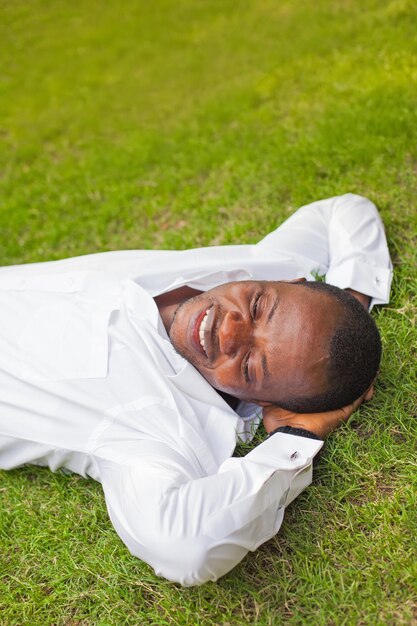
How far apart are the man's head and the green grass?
357 mm

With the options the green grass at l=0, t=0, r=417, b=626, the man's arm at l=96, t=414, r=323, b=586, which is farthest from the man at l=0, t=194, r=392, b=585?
the green grass at l=0, t=0, r=417, b=626

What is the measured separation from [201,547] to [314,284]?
63.5 inches

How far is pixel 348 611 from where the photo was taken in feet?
9.93

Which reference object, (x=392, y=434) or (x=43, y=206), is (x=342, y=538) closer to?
(x=392, y=434)

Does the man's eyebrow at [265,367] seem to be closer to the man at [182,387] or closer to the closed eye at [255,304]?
the man at [182,387]

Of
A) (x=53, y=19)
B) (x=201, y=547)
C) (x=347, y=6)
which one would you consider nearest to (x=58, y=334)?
(x=201, y=547)

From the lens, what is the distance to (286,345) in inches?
136

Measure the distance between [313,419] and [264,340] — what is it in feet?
1.72

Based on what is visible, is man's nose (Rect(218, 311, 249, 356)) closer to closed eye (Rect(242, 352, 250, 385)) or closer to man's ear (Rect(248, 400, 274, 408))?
closed eye (Rect(242, 352, 250, 385))

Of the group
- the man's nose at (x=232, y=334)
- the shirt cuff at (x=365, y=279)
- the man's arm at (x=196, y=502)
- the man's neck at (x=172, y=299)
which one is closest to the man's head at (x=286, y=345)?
the man's nose at (x=232, y=334)

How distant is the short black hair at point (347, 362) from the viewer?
3.49 m

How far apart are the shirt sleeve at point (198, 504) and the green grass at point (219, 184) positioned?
255 mm

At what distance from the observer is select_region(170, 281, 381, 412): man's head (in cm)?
346

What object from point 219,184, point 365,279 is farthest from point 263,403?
point 219,184
